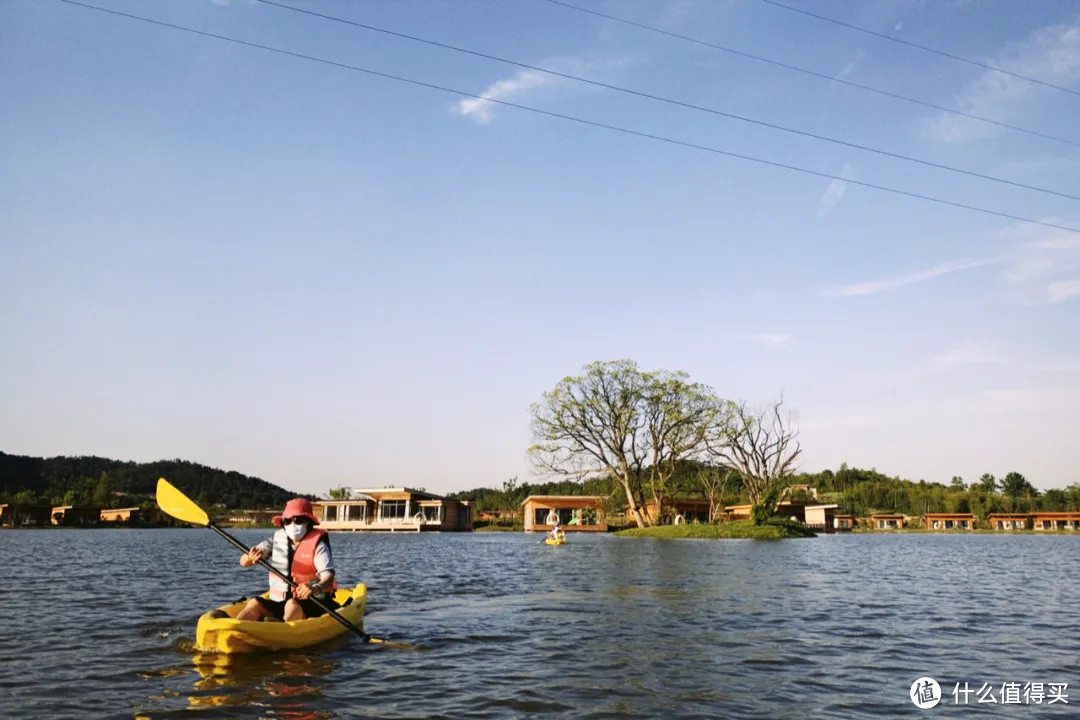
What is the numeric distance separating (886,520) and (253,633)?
105m

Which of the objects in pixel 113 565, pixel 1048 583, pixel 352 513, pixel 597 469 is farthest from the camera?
pixel 352 513

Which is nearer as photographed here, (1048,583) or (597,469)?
(1048,583)

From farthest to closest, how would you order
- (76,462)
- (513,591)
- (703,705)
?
(76,462), (513,591), (703,705)

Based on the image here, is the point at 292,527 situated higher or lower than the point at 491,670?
higher

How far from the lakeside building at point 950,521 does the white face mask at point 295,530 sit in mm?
102971

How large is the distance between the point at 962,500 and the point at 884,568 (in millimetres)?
95063

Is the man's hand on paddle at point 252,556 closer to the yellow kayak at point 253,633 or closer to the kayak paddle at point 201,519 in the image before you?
the kayak paddle at point 201,519

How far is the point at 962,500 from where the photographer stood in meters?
105

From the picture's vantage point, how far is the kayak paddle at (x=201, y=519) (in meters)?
10.1

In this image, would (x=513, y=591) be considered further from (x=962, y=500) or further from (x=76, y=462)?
(x=76, y=462)

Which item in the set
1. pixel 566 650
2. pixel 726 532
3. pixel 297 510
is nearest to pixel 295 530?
pixel 297 510

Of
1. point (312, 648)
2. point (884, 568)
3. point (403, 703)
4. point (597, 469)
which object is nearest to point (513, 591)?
point (312, 648)

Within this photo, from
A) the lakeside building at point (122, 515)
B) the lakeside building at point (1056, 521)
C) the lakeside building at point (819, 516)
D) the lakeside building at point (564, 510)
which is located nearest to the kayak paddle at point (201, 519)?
the lakeside building at point (564, 510)

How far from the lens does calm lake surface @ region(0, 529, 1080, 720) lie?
291 inches
